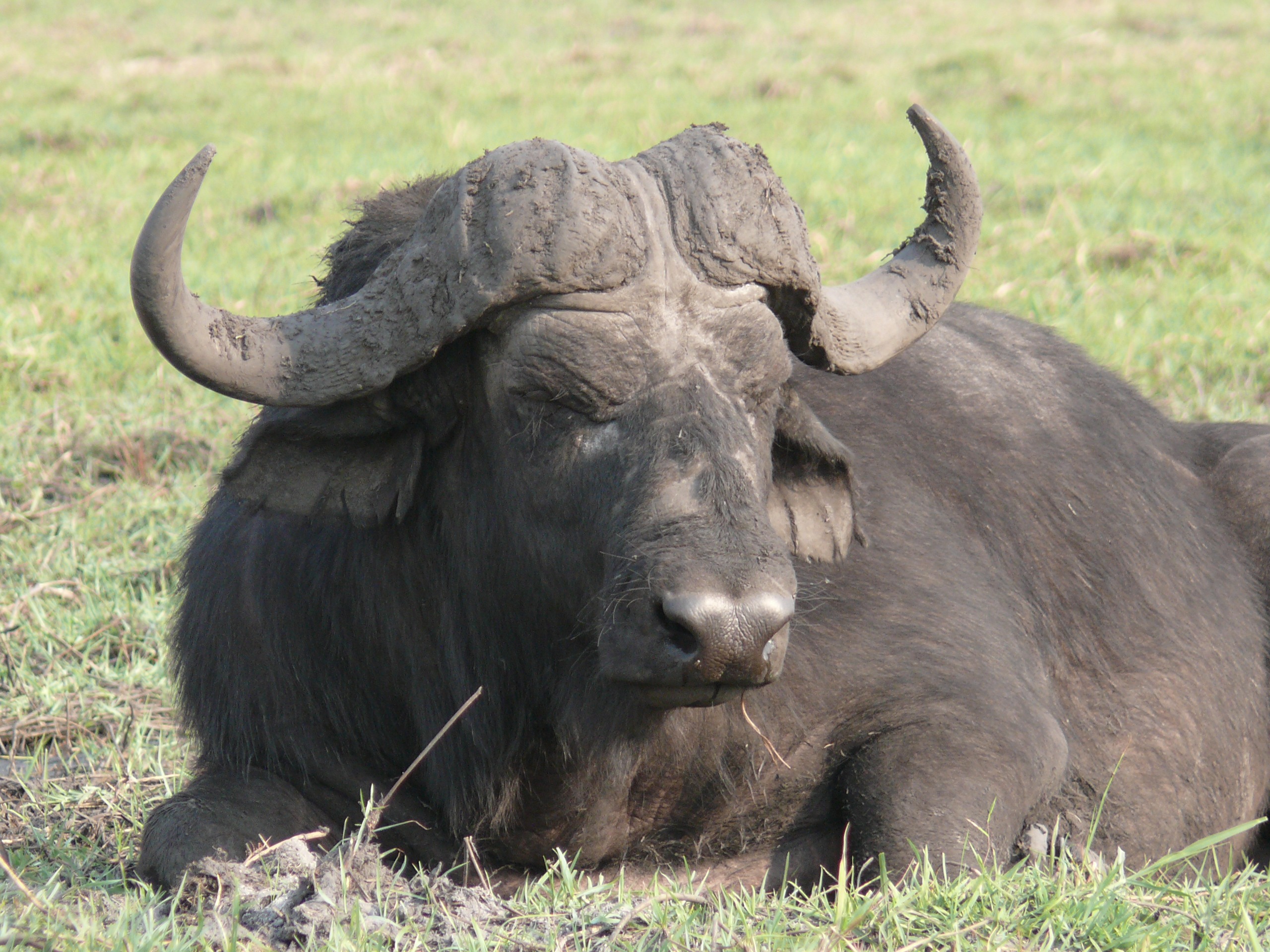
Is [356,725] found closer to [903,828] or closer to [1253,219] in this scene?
[903,828]

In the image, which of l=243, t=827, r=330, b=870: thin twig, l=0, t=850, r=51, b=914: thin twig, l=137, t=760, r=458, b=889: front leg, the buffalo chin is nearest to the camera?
l=0, t=850, r=51, b=914: thin twig

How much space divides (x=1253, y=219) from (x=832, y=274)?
10.3ft

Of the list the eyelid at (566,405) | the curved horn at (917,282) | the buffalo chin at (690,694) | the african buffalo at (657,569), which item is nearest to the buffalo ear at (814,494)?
the african buffalo at (657,569)

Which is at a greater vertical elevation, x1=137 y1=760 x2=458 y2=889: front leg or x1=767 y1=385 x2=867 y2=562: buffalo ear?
x1=767 y1=385 x2=867 y2=562: buffalo ear

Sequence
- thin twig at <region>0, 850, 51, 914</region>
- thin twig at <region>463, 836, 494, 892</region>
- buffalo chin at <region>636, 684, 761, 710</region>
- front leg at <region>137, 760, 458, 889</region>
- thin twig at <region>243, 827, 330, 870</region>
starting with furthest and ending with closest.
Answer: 1. front leg at <region>137, 760, 458, 889</region>
2. thin twig at <region>463, 836, 494, 892</region>
3. thin twig at <region>243, 827, 330, 870</region>
4. buffalo chin at <region>636, 684, 761, 710</region>
5. thin twig at <region>0, 850, 51, 914</region>

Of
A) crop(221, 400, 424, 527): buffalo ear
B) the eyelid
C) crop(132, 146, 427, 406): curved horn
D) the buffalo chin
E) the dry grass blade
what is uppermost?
crop(132, 146, 427, 406): curved horn

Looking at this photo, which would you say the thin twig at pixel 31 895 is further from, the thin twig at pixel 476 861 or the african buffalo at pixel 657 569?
the thin twig at pixel 476 861

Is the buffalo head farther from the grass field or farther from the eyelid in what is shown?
the grass field

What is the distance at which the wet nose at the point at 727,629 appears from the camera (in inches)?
98.2

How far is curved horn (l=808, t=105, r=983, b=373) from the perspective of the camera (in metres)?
3.32

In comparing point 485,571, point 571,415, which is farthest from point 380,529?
point 571,415

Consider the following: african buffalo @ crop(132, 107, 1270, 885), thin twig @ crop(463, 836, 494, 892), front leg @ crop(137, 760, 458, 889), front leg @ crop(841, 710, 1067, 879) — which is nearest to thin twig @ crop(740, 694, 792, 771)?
african buffalo @ crop(132, 107, 1270, 885)

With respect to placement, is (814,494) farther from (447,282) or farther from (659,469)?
(447,282)

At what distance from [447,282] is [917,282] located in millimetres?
1205
